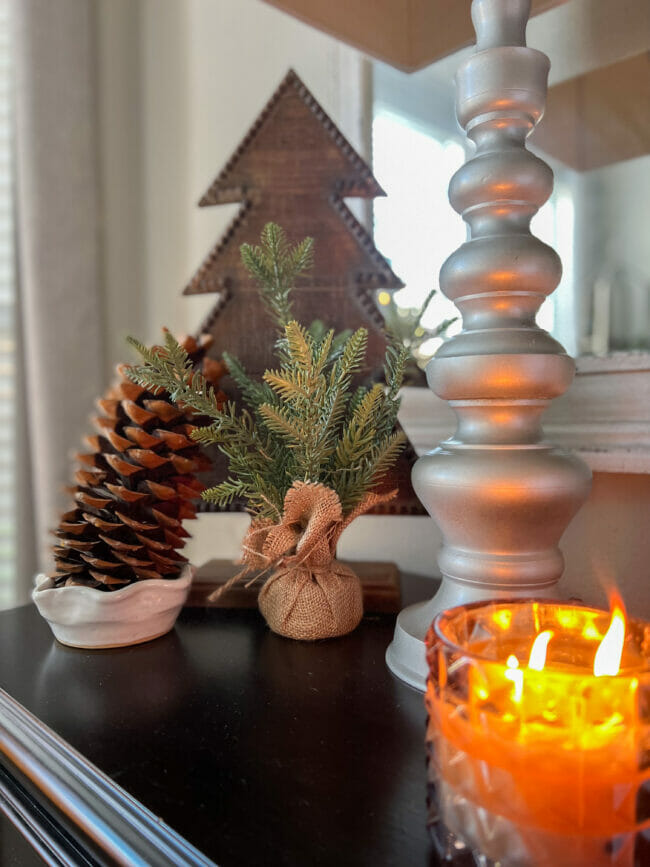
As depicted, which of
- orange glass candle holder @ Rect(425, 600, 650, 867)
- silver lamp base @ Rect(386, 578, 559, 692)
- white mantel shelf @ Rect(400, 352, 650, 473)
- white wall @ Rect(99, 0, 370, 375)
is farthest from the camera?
white wall @ Rect(99, 0, 370, 375)

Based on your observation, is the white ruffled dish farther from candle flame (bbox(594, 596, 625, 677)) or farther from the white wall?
the white wall

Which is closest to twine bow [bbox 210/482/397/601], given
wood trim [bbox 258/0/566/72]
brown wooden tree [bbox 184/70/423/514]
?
brown wooden tree [bbox 184/70/423/514]

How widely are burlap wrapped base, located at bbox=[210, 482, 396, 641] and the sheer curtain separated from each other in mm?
611

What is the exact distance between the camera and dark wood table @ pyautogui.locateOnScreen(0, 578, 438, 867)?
0.25m

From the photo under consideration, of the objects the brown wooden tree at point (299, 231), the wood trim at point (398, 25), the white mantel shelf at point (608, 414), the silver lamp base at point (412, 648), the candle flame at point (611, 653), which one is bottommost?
the silver lamp base at point (412, 648)

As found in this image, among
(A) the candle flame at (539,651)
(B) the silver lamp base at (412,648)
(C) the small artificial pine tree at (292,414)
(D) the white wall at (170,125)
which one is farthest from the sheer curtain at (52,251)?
(A) the candle flame at (539,651)

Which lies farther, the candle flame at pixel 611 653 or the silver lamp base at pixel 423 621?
the silver lamp base at pixel 423 621

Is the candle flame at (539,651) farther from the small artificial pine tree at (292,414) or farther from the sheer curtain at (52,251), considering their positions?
the sheer curtain at (52,251)

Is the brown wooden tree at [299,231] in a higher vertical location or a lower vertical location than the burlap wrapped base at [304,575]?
higher

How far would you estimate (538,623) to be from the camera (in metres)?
0.29

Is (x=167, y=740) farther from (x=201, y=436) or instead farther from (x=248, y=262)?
(x=248, y=262)

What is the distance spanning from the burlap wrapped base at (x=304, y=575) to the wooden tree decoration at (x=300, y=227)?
170 mm

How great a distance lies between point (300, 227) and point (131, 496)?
11.1 inches

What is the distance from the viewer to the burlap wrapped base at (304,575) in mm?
427
